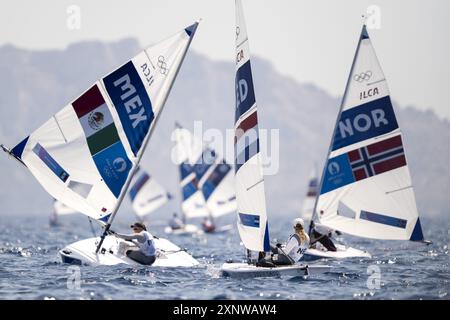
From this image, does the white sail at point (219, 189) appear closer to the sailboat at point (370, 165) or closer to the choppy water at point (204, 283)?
the sailboat at point (370, 165)

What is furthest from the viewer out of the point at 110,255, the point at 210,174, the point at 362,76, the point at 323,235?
the point at 210,174

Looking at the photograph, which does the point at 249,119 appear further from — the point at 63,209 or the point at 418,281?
the point at 63,209

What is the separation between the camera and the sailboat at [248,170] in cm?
2080

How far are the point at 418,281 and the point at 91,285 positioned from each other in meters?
8.01

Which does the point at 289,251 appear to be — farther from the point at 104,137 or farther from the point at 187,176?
the point at 187,176

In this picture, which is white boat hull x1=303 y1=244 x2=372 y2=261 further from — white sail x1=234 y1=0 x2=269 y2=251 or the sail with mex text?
the sail with mex text

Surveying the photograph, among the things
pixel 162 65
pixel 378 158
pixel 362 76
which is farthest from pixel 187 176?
pixel 162 65

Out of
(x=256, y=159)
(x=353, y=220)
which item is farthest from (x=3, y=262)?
(x=353, y=220)

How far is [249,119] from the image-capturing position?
20828 mm

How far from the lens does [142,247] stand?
22453 millimetres

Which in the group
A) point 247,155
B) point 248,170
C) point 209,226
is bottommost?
point 209,226

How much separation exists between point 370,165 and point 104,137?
8.14 m

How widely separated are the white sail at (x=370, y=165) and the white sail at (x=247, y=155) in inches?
205

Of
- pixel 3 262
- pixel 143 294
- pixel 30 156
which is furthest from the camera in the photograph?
pixel 3 262
